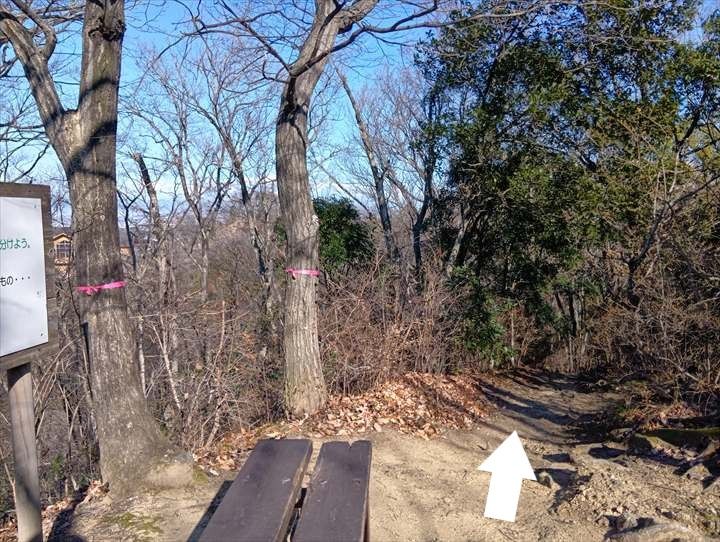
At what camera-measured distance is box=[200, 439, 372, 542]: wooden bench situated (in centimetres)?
305

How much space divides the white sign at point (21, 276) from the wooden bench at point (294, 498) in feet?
4.50

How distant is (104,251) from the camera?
16.3 ft

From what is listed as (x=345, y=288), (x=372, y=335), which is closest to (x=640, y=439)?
(x=372, y=335)

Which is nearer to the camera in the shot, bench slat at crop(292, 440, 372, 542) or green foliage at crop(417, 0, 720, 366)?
bench slat at crop(292, 440, 372, 542)

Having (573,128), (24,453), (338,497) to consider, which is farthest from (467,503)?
(573,128)

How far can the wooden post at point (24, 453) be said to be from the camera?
11.7 feet

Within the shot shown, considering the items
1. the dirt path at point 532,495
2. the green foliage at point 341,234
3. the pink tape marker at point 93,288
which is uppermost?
the green foliage at point 341,234

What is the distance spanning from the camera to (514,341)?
45.1ft

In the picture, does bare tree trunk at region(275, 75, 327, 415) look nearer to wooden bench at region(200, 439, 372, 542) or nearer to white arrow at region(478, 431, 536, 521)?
wooden bench at region(200, 439, 372, 542)

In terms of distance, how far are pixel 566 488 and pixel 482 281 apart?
7505 mm

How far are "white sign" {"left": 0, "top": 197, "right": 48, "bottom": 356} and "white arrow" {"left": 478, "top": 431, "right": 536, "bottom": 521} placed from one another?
2695mm

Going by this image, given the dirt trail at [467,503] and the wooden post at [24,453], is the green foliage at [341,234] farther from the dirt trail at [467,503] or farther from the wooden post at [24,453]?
the wooden post at [24,453]

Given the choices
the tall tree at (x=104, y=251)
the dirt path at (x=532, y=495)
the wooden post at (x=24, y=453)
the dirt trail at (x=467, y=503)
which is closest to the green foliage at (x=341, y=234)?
the dirt path at (x=532, y=495)

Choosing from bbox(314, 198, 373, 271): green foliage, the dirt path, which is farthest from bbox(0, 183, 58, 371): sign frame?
bbox(314, 198, 373, 271): green foliage
